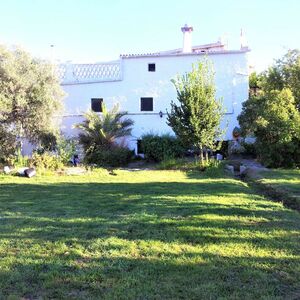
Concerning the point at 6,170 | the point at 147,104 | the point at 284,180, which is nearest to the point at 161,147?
the point at 147,104

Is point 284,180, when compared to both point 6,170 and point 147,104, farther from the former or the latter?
point 147,104

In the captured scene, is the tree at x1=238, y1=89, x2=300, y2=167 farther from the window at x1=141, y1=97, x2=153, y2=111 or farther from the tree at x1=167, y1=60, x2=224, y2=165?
the window at x1=141, y1=97, x2=153, y2=111

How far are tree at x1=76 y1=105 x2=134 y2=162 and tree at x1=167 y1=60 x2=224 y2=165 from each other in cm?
403

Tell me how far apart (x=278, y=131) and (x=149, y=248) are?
12.7 m

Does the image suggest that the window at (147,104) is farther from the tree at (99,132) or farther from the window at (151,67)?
the tree at (99,132)

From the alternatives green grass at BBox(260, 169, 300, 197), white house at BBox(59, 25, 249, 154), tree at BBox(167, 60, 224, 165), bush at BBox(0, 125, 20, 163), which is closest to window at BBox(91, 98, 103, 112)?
white house at BBox(59, 25, 249, 154)

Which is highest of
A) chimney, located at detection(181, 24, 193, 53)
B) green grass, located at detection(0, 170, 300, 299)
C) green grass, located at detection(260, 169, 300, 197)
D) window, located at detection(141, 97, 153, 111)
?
chimney, located at detection(181, 24, 193, 53)

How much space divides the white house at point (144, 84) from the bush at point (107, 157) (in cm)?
315

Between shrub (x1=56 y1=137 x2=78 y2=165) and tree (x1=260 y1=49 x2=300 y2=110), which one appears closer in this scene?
shrub (x1=56 y1=137 x2=78 y2=165)

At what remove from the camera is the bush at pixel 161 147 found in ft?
66.8

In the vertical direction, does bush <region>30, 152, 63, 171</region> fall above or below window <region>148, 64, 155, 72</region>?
below

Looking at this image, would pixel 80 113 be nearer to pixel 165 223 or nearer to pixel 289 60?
pixel 289 60

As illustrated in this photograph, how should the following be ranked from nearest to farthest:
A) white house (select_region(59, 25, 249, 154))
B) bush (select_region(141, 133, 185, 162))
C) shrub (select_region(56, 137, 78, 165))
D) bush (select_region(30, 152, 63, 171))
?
1. bush (select_region(30, 152, 63, 171))
2. shrub (select_region(56, 137, 78, 165))
3. bush (select_region(141, 133, 185, 162))
4. white house (select_region(59, 25, 249, 154))

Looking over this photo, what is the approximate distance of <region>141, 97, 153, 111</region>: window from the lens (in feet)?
74.9
